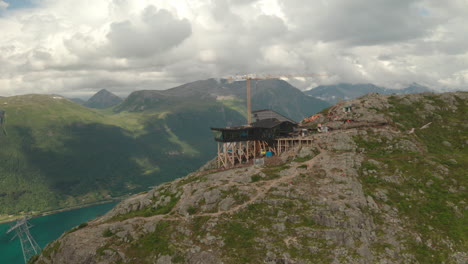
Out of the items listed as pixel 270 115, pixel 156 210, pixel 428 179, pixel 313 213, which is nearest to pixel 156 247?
pixel 156 210

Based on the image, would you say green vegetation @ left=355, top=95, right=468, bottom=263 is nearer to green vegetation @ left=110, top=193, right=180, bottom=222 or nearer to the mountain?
the mountain

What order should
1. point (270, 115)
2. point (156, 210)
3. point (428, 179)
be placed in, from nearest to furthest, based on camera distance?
point (428, 179) < point (156, 210) < point (270, 115)

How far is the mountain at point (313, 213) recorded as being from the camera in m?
63.6

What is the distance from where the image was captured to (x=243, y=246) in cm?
6419

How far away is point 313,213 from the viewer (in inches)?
2810

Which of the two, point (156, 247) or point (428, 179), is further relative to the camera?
point (428, 179)

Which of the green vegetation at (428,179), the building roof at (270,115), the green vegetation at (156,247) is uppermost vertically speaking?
the building roof at (270,115)

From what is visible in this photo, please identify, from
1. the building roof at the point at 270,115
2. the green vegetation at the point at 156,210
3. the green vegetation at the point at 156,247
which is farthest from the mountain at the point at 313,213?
the building roof at the point at 270,115

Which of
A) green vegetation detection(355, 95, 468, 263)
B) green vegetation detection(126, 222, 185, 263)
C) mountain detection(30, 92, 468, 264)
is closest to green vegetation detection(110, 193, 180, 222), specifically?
mountain detection(30, 92, 468, 264)

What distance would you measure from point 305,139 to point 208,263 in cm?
6661

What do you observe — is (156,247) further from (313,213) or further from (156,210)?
(313,213)

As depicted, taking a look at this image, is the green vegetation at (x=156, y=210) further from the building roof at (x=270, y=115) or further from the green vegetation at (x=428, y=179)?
the building roof at (x=270, y=115)

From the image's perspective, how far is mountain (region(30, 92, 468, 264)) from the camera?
209ft

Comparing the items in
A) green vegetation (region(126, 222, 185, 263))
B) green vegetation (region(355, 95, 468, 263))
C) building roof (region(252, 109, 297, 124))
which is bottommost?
green vegetation (region(126, 222, 185, 263))
